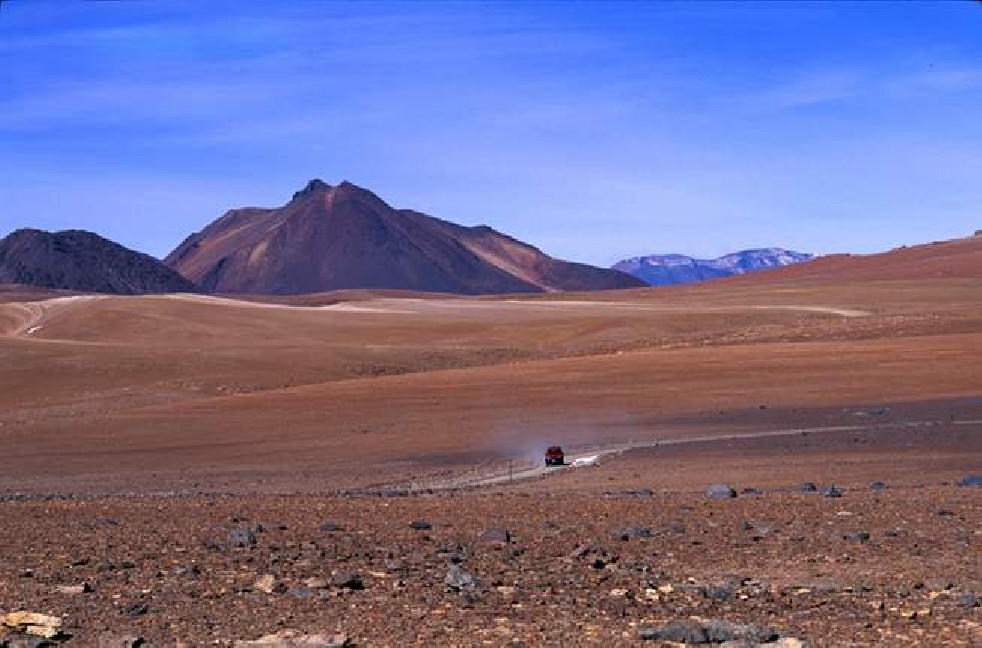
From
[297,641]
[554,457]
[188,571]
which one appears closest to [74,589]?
[188,571]

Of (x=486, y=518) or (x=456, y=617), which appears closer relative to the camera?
(x=456, y=617)

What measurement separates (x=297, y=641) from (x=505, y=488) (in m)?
13.4

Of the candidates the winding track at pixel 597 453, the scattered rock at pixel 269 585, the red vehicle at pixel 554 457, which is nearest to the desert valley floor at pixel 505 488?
the scattered rock at pixel 269 585

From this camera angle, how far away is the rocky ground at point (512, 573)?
8.96 meters

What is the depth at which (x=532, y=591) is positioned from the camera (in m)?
10.2

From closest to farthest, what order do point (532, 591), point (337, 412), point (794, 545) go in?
point (532, 591), point (794, 545), point (337, 412)

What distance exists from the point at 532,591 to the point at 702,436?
2104 cm

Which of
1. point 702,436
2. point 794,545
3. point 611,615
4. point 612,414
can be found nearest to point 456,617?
point 611,615

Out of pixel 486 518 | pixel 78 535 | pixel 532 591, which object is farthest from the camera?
pixel 486 518

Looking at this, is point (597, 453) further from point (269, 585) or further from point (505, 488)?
point (269, 585)

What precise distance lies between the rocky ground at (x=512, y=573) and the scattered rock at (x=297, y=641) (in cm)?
4

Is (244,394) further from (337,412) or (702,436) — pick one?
(702,436)

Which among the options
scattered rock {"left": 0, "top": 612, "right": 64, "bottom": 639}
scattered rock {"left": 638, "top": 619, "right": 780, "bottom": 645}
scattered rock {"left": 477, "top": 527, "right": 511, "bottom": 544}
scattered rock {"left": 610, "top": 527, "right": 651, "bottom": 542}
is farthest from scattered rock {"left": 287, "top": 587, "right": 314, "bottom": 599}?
scattered rock {"left": 610, "top": 527, "right": 651, "bottom": 542}

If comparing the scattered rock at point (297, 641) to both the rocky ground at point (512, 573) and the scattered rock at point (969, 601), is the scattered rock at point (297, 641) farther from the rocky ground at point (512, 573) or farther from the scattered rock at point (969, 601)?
the scattered rock at point (969, 601)
